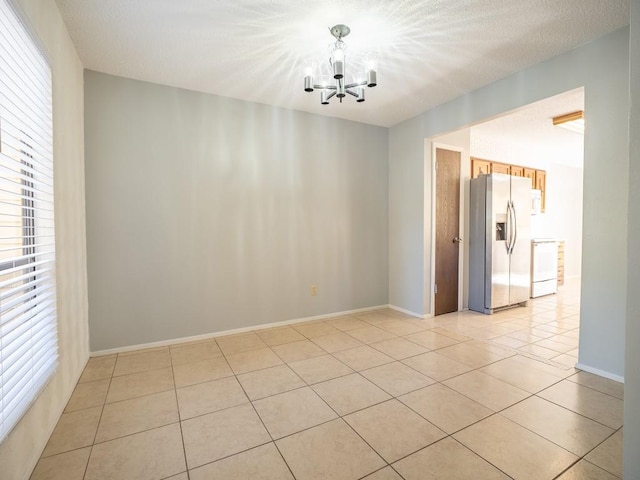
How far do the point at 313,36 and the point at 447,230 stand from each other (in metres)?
2.97

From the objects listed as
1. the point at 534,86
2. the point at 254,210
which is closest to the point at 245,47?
the point at 254,210

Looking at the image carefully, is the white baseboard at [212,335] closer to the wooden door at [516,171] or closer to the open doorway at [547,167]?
the open doorway at [547,167]

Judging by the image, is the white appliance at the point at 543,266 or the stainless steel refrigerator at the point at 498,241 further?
the white appliance at the point at 543,266

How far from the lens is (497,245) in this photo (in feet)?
14.0

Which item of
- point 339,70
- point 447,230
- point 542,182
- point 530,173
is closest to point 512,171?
point 530,173

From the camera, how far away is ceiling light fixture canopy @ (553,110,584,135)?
385 centimetres

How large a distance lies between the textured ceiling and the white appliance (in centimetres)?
321

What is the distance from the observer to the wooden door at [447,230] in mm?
4133

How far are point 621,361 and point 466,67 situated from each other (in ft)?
8.83

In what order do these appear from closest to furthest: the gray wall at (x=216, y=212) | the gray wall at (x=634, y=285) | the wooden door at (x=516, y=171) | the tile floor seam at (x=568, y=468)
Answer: the gray wall at (x=634, y=285) → the tile floor seam at (x=568, y=468) → the gray wall at (x=216, y=212) → the wooden door at (x=516, y=171)

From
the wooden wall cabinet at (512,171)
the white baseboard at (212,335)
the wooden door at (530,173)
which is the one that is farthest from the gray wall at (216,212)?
the wooden door at (530,173)

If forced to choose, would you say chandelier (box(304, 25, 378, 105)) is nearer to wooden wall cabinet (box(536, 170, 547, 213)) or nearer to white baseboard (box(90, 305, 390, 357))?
white baseboard (box(90, 305, 390, 357))

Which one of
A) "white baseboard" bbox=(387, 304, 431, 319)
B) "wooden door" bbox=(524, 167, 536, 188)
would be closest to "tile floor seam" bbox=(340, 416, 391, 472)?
"white baseboard" bbox=(387, 304, 431, 319)

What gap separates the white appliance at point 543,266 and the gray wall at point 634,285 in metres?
4.20
